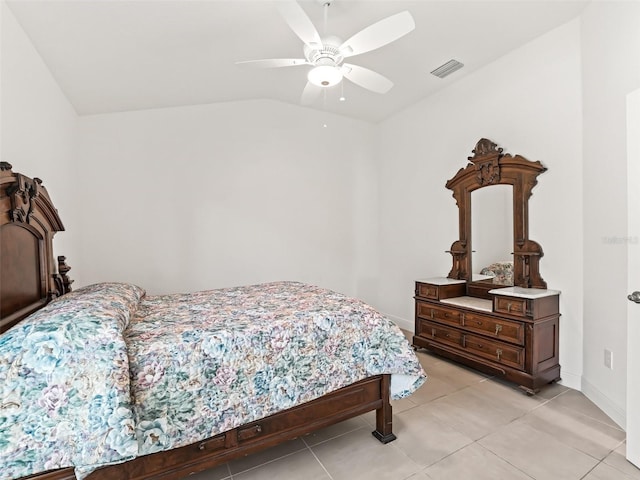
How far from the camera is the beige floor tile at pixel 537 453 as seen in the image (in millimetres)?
1813

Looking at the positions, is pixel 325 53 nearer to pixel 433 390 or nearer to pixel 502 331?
pixel 502 331

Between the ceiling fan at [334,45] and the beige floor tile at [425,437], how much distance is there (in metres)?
2.46

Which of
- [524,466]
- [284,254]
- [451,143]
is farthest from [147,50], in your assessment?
[524,466]

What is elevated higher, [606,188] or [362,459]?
[606,188]

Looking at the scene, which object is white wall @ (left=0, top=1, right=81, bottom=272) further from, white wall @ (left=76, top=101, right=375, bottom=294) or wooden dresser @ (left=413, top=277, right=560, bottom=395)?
wooden dresser @ (left=413, top=277, right=560, bottom=395)

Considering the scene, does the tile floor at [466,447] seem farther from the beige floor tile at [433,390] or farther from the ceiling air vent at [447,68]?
the ceiling air vent at [447,68]

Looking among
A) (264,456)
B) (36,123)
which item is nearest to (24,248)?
(36,123)

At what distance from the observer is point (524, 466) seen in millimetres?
1863

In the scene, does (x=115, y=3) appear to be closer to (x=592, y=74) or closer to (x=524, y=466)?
(x=592, y=74)

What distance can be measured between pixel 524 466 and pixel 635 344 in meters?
0.93

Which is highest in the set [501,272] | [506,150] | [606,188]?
[506,150]

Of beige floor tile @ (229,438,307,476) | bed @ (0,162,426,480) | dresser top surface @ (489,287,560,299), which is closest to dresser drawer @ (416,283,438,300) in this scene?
dresser top surface @ (489,287,560,299)

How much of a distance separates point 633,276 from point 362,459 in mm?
1898

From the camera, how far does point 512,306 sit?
109 inches
